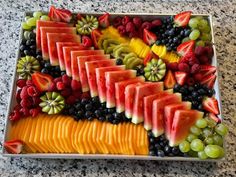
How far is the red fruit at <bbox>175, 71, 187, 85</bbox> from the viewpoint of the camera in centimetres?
142

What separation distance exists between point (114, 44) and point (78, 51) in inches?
6.1

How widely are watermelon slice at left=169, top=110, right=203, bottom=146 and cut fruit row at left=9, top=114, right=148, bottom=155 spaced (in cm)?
9

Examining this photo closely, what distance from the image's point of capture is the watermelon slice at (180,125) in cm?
132

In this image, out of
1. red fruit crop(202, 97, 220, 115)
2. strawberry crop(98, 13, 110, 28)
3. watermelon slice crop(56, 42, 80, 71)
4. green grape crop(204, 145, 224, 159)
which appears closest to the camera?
green grape crop(204, 145, 224, 159)

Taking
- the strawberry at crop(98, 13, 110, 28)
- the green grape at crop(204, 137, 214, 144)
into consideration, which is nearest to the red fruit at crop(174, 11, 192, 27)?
the strawberry at crop(98, 13, 110, 28)

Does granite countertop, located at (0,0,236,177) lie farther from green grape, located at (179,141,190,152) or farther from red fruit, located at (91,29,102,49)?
red fruit, located at (91,29,102,49)

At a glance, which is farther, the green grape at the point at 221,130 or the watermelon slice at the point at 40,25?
the watermelon slice at the point at 40,25

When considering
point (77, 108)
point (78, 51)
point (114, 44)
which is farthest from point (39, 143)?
point (114, 44)

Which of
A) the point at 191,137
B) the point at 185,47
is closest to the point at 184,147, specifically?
the point at 191,137

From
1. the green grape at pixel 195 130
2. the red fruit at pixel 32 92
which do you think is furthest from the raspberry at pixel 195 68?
the red fruit at pixel 32 92

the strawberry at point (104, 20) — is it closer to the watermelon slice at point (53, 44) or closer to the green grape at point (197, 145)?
the watermelon slice at point (53, 44)

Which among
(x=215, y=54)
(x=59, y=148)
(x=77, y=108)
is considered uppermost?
(x=215, y=54)

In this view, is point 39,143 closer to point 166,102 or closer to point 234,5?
point 166,102

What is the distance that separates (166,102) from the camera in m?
1.36
